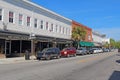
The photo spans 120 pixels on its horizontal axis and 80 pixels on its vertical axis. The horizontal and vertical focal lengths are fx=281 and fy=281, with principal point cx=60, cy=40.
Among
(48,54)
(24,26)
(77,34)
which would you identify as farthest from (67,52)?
(77,34)

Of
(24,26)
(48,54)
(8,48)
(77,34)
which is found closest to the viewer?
(48,54)

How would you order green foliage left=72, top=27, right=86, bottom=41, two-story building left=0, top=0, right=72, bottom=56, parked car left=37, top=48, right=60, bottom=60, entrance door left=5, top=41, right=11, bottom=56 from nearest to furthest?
two-story building left=0, top=0, right=72, bottom=56, parked car left=37, top=48, right=60, bottom=60, entrance door left=5, top=41, right=11, bottom=56, green foliage left=72, top=27, right=86, bottom=41

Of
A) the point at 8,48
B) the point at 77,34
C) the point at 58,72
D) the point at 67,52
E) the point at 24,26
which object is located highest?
the point at 77,34

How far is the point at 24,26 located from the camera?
4128 centimetres

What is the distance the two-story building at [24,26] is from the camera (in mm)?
35781

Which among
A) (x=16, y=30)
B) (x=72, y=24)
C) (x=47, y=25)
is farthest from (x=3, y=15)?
(x=72, y=24)

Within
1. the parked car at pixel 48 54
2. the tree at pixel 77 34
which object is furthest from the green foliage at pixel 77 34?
the parked car at pixel 48 54

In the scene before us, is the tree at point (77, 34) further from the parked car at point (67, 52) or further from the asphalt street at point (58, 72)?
the asphalt street at point (58, 72)

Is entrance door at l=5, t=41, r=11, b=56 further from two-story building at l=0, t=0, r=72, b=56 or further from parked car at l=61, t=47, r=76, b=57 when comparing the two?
parked car at l=61, t=47, r=76, b=57

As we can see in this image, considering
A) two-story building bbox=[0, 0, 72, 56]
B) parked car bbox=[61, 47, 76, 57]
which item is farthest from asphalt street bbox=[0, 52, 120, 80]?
parked car bbox=[61, 47, 76, 57]

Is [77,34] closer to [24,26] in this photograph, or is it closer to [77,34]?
[77,34]

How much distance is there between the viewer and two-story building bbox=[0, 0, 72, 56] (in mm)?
35781

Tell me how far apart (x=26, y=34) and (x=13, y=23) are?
9.63 ft

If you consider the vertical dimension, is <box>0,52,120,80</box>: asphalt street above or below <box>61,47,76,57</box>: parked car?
below
